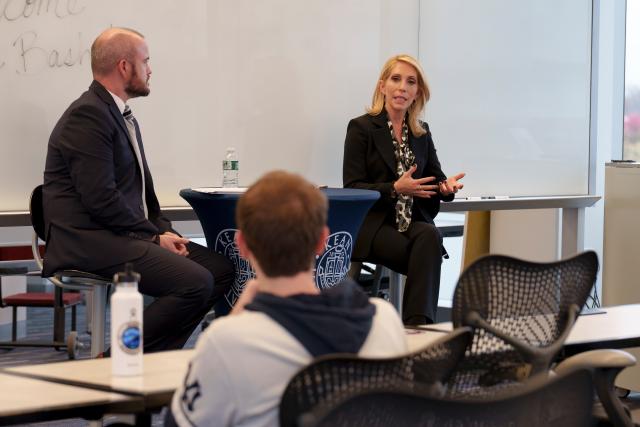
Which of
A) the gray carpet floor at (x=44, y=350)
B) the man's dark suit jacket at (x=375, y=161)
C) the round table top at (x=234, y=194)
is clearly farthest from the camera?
the gray carpet floor at (x=44, y=350)

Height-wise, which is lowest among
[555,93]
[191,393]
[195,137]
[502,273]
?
[191,393]

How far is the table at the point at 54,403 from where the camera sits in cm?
169

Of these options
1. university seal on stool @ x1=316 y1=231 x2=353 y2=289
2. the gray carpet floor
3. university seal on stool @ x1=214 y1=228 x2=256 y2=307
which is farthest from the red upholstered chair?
university seal on stool @ x1=316 y1=231 x2=353 y2=289

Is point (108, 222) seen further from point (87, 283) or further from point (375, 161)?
point (375, 161)

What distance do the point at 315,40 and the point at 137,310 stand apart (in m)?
3.12

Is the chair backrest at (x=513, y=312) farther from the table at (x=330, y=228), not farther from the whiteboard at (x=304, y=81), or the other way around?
the whiteboard at (x=304, y=81)

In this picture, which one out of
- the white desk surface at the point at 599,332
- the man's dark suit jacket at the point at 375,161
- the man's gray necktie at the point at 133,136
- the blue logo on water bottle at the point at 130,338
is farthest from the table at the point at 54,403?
the man's dark suit jacket at the point at 375,161

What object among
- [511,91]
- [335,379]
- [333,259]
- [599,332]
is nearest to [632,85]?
[511,91]

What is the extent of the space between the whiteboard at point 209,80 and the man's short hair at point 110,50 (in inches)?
9.4

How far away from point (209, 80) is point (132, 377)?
8.90 feet

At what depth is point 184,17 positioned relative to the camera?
173 inches

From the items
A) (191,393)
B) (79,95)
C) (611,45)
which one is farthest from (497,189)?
(191,393)

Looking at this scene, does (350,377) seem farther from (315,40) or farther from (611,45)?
(611,45)

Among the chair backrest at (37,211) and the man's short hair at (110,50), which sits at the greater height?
the man's short hair at (110,50)
